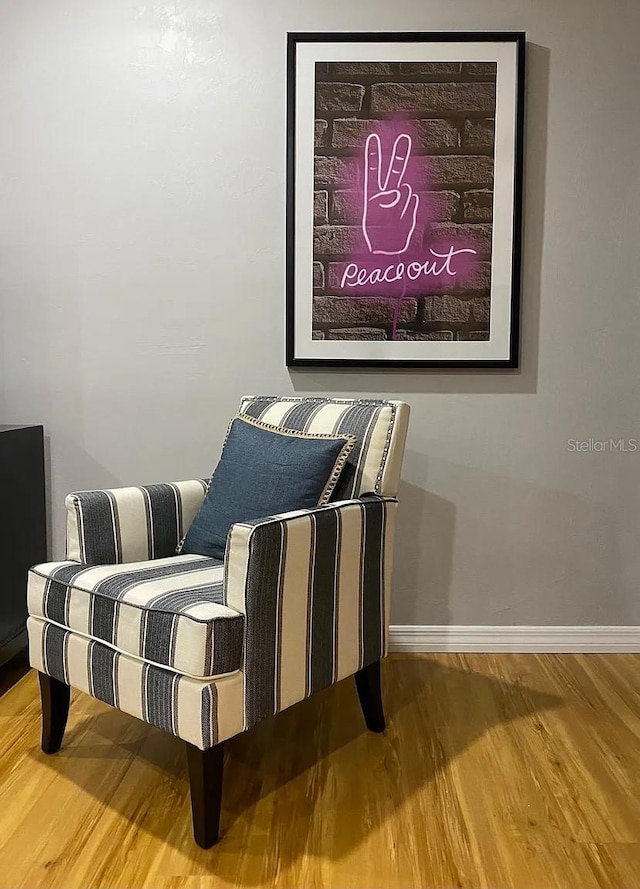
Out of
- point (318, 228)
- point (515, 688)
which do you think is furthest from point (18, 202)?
point (515, 688)

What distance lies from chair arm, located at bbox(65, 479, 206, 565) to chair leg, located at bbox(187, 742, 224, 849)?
0.60 metres

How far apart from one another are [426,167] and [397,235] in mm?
241

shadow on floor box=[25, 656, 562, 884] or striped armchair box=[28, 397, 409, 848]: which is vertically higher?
striped armchair box=[28, 397, 409, 848]

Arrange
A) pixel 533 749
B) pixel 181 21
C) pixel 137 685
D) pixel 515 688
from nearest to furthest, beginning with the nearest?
pixel 137 685
pixel 533 749
pixel 515 688
pixel 181 21

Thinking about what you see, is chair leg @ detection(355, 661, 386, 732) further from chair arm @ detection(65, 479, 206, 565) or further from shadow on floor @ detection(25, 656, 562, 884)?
chair arm @ detection(65, 479, 206, 565)

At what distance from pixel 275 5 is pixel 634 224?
1.39 metres

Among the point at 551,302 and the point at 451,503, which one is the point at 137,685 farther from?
the point at 551,302

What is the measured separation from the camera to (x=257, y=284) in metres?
2.57

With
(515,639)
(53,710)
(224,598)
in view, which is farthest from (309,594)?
(515,639)

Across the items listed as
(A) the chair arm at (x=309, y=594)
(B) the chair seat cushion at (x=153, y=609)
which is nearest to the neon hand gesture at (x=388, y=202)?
(A) the chair arm at (x=309, y=594)

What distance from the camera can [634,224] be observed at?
2.53 m

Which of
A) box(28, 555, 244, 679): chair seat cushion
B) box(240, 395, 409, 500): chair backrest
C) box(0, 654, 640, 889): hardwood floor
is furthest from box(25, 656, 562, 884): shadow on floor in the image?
box(240, 395, 409, 500): chair backrest

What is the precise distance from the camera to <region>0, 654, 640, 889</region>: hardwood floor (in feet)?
4.71

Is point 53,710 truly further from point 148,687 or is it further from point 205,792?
point 205,792
